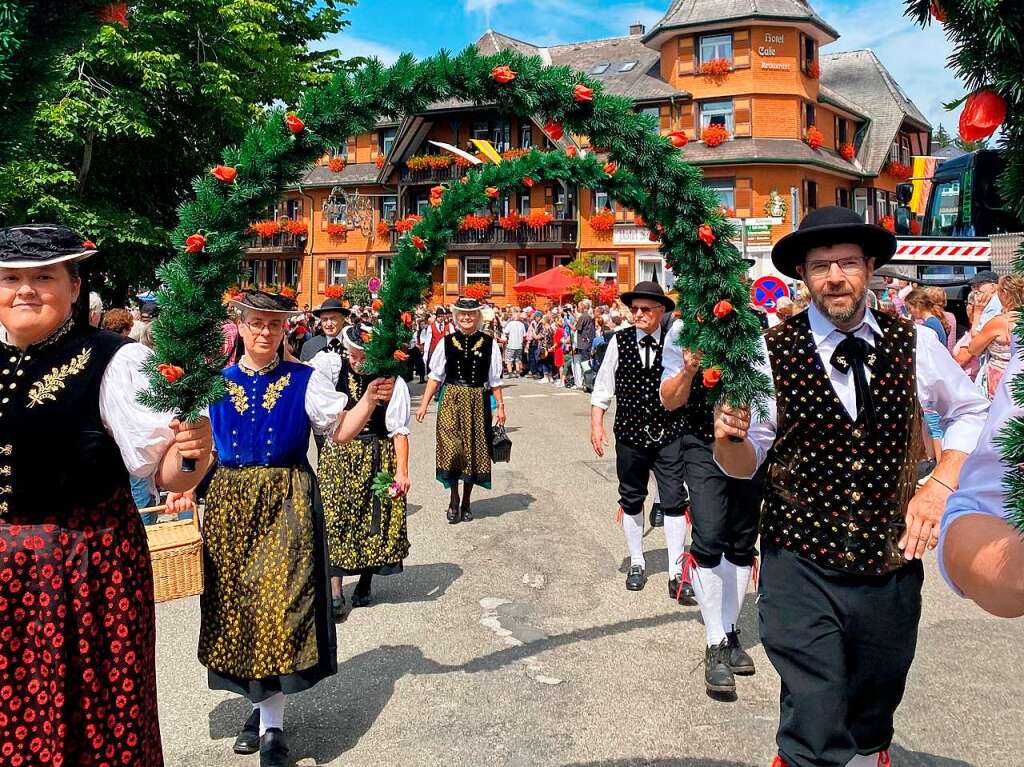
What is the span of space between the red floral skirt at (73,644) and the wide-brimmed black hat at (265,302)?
56.8 inches

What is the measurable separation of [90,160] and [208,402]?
1622 centimetres

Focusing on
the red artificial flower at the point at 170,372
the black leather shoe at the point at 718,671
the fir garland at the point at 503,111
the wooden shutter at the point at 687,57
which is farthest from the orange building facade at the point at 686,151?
the red artificial flower at the point at 170,372

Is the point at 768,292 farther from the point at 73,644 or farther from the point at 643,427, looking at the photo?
the point at 73,644

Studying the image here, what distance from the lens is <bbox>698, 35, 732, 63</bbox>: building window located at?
111 ft

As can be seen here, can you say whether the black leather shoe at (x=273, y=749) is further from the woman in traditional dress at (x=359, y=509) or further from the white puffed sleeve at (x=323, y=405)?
the woman in traditional dress at (x=359, y=509)

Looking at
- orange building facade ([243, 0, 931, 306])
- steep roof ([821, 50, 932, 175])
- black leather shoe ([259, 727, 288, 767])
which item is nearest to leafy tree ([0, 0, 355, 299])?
orange building facade ([243, 0, 931, 306])

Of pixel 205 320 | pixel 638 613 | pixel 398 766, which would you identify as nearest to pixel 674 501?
pixel 638 613

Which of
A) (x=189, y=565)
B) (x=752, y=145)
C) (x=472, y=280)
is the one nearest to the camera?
(x=189, y=565)

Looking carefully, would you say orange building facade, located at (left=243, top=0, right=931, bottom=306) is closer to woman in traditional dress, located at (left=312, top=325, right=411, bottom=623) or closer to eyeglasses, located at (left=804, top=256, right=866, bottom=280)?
woman in traditional dress, located at (left=312, top=325, right=411, bottom=623)

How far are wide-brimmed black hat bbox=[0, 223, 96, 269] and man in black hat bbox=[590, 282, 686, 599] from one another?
151 inches

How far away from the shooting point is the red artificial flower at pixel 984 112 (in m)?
1.38

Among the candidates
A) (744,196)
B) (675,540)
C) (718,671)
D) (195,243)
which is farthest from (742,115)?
(195,243)

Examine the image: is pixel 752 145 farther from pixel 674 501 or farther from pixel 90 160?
pixel 674 501

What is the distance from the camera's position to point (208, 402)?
286 centimetres
